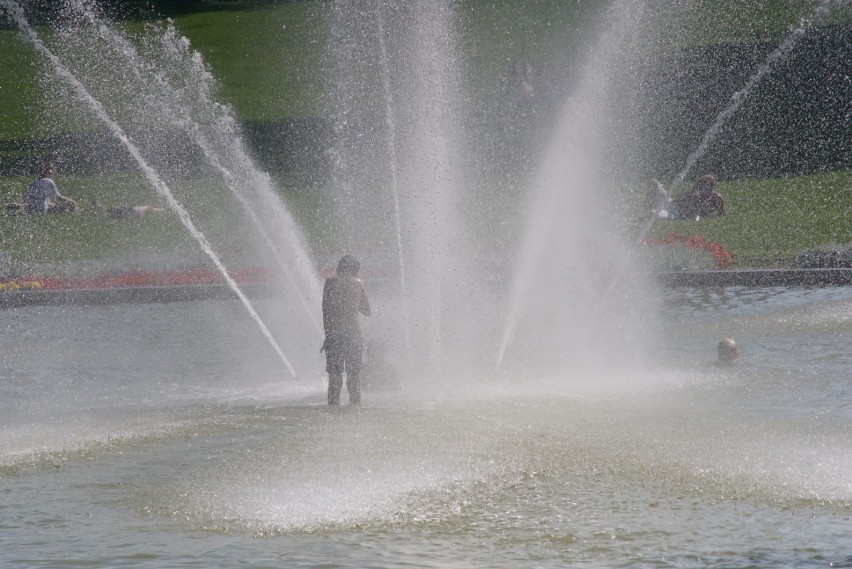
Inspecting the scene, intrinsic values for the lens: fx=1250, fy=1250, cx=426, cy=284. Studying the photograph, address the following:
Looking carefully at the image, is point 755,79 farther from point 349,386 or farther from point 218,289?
point 349,386

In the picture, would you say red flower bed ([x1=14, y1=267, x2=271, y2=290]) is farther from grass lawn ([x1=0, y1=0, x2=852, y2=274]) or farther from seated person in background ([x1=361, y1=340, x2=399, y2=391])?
seated person in background ([x1=361, y1=340, x2=399, y2=391])

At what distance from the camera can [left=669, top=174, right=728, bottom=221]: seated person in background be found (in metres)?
26.4

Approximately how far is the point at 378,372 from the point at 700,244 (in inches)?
452

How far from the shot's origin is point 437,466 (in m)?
9.51

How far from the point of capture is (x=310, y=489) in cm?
887

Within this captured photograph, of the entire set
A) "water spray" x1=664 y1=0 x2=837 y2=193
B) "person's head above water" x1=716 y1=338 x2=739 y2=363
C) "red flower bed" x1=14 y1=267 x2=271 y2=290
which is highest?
"water spray" x1=664 y1=0 x2=837 y2=193

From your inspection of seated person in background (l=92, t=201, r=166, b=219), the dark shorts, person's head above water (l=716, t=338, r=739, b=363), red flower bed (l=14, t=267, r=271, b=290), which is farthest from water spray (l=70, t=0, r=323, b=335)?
person's head above water (l=716, t=338, r=739, b=363)

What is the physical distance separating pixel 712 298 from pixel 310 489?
11.6 m

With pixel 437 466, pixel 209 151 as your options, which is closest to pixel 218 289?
pixel 437 466

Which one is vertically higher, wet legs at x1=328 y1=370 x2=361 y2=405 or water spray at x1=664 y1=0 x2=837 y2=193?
water spray at x1=664 y1=0 x2=837 y2=193

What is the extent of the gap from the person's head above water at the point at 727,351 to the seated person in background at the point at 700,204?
12532mm

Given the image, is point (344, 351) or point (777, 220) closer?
point (344, 351)

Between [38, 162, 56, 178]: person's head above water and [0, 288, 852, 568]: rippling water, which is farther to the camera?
[38, 162, 56, 178]: person's head above water

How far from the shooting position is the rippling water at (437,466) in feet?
24.7
